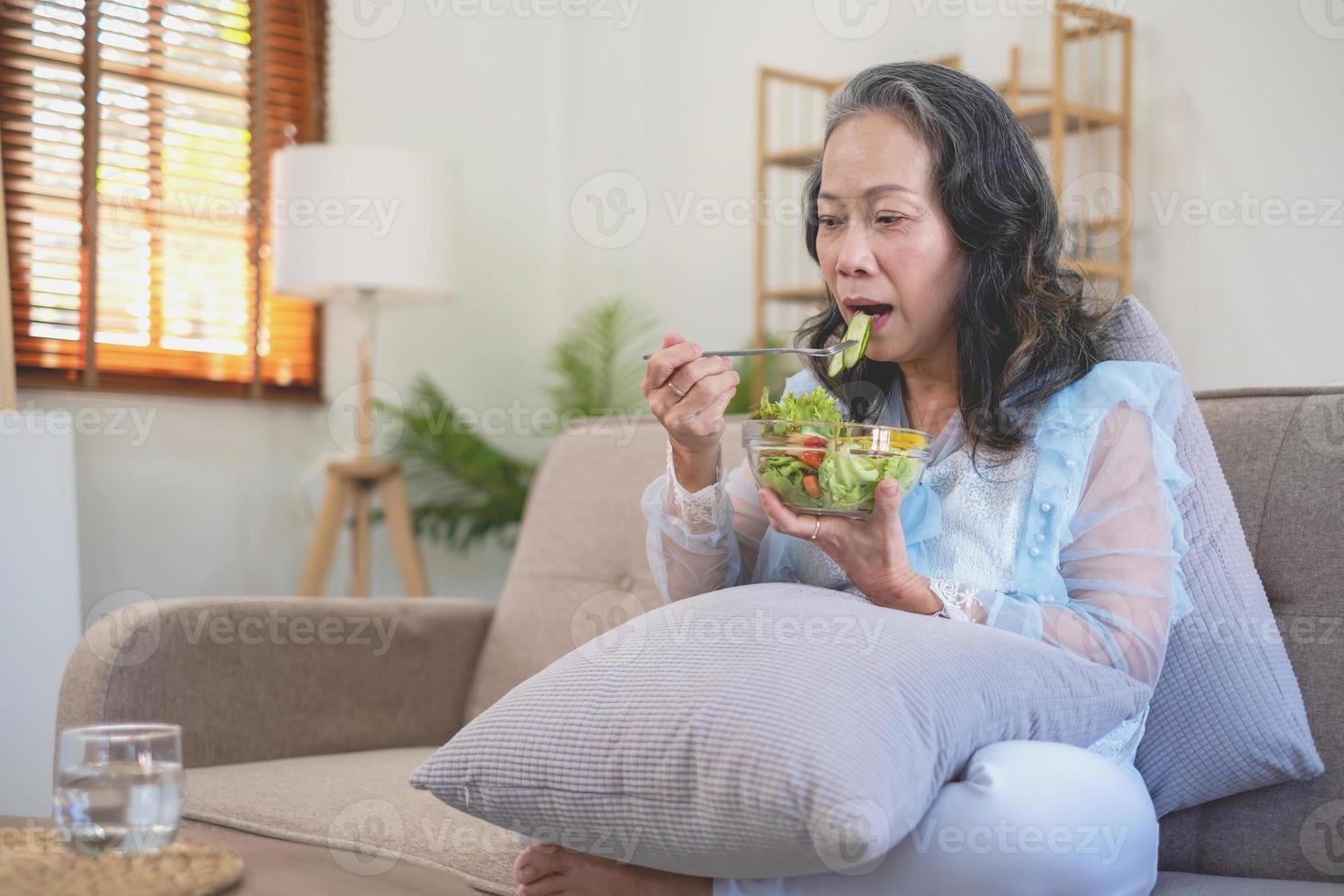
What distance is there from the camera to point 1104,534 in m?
1.33

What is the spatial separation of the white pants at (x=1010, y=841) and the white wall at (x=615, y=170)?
6.78ft

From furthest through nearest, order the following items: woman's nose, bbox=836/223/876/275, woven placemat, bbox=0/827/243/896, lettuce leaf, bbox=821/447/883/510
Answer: woman's nose, bbox=836/223/876/275 → lettuce leaf, bbox=821/447/883/510 → woven placemat, bbox=0/827/243/896

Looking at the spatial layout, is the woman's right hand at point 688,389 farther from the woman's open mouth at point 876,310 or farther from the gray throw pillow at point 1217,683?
the gray throw pillow at point 1217,683

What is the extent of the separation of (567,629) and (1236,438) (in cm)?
99

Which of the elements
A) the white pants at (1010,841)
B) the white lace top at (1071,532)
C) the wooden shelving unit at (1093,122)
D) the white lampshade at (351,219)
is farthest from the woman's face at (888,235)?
the white lampshade at (351,219)

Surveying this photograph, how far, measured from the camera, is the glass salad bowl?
123 cm

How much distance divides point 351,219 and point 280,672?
1.64 metres

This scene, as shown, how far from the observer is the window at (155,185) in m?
3.30

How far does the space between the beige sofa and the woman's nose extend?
0.46 m

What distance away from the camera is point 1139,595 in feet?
4.18

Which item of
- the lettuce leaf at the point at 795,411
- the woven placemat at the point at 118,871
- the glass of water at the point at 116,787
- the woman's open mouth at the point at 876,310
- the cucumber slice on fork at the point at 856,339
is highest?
the woman's open mouth at the point at 876,310

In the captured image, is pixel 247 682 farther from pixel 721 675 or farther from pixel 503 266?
pixel 503 266

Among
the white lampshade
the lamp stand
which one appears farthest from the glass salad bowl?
the lamp stand

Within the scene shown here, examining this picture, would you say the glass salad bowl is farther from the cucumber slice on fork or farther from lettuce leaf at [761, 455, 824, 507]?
the cucumber slice on fork
